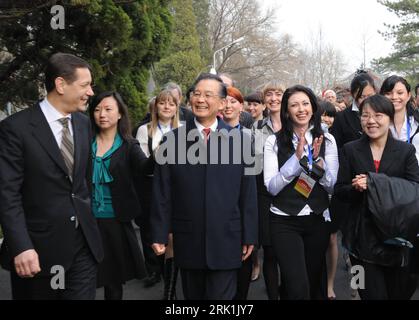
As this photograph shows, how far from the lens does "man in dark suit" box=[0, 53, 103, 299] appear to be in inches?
107

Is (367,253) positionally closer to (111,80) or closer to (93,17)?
(93,17)

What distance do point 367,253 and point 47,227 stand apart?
6.90ft

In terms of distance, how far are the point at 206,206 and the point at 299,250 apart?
847 mm

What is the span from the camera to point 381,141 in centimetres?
354

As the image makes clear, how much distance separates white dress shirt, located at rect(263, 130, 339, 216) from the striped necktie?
4.75 ft

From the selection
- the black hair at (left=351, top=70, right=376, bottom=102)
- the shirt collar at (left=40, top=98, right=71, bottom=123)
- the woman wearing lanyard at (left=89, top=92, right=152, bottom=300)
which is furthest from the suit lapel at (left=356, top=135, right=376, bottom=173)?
the shirt collar at (left=40, top=98, right=71, bottom=123)

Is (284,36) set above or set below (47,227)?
above

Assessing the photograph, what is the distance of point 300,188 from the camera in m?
3.57

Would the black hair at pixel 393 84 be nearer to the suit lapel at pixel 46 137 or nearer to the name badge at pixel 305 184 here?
the name badge at pixel 305 184

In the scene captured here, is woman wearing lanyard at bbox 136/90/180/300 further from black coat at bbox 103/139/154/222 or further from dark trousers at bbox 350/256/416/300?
dark trousers at bbox 350/256/416/300

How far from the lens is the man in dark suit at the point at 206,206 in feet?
10.4

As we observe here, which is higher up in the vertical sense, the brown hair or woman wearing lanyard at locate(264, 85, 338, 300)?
the brown hair
